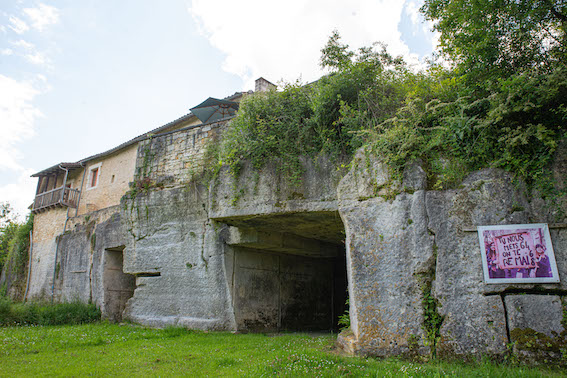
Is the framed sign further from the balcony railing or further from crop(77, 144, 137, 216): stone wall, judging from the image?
the balcony railing

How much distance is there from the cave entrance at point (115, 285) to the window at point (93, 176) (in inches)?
404

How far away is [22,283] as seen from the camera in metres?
17.4

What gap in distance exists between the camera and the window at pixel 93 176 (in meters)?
19.4

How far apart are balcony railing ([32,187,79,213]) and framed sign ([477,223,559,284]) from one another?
784 inches

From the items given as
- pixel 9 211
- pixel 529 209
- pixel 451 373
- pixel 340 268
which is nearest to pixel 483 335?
pixel 451 373

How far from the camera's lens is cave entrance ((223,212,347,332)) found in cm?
744

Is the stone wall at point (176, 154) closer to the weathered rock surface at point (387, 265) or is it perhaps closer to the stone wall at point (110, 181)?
the weathered rock surface at point (387, 265)

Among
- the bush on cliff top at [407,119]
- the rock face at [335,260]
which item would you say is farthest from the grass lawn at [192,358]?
the bush on cliff top at [407,119]

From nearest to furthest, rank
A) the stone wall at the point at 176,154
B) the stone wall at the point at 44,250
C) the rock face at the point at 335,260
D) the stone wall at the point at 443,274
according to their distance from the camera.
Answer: the stone wall at the point at 443,274
the rock face at the point at 335,260
the stone wall at the point at 176,154
the stone wall at the point at 44,250

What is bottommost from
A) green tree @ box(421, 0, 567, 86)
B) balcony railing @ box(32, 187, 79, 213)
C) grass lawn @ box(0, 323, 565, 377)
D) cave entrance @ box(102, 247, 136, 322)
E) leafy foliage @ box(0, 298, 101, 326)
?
grass lawn @ box(0, 323, 565, 377)

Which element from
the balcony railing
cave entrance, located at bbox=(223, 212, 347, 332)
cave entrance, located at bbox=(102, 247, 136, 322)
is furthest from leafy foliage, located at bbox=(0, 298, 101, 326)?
the balcony railing

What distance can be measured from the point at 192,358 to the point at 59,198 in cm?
1802

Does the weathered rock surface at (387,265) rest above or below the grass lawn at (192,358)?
above

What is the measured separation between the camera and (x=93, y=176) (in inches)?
780
